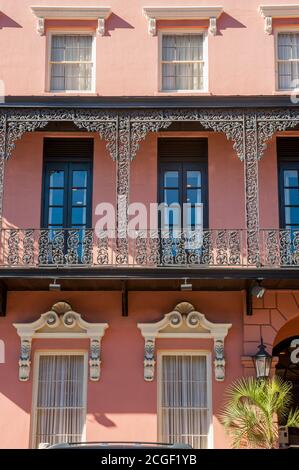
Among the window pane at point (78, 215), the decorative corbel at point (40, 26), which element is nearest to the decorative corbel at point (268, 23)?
the decorative corbel at point (40, 26)


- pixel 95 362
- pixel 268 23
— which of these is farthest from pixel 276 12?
pixel 95 362

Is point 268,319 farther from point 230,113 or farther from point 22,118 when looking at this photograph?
point 22,118

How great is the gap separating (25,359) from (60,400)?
40.6 inches

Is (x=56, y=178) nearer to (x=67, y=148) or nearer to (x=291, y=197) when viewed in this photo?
(x=67, y=148)

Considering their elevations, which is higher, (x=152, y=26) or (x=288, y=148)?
(x=152, y=26)

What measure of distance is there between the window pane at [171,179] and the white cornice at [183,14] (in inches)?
120

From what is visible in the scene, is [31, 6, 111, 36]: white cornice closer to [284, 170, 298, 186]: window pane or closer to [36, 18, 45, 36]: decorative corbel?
[36, 18, 45, 36]: decorative corbel

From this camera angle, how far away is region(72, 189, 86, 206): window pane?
14.5 meters

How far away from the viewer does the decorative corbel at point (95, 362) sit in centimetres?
1342

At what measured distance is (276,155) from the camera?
570 inches

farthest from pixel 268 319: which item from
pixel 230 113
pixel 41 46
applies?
pixel 41 46

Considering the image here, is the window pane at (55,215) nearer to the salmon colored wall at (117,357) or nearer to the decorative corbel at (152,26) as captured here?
the salmon colored wall at (117,357)

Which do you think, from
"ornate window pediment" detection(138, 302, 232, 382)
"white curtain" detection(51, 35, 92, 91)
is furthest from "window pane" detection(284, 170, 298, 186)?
"white curtain" detection(51, 35, 92, 91)

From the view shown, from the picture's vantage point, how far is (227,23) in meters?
15.1
